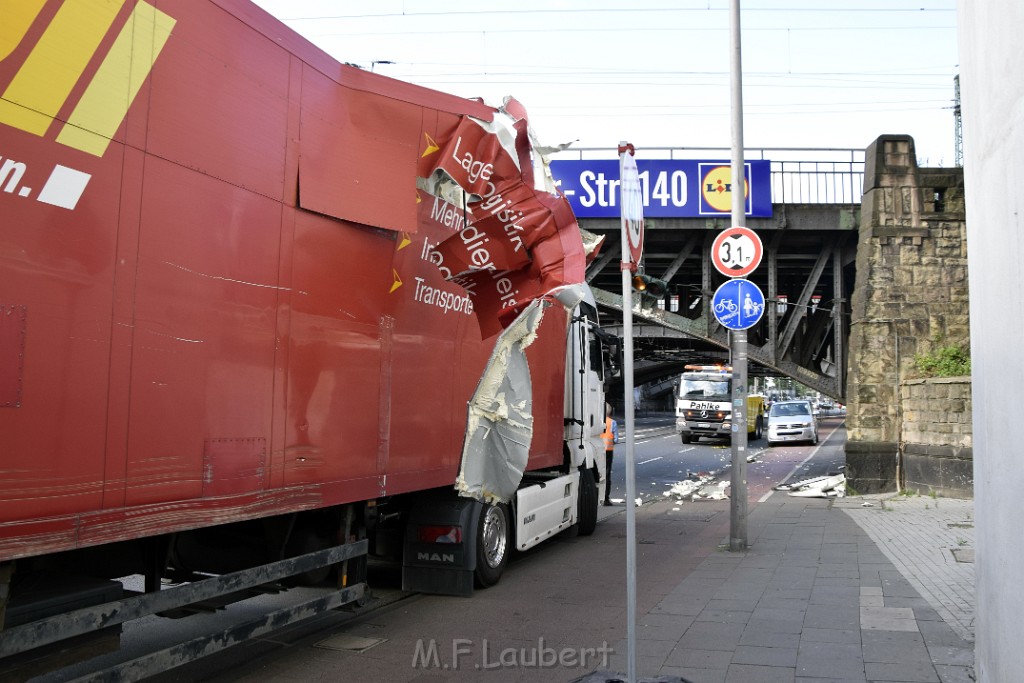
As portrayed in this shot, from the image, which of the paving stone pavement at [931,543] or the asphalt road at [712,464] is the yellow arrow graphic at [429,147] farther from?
the asphalt road at [712,464]

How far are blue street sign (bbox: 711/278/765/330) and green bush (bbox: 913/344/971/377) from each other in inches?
252

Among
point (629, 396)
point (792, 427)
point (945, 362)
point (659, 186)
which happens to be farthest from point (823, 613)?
point (792, 427)

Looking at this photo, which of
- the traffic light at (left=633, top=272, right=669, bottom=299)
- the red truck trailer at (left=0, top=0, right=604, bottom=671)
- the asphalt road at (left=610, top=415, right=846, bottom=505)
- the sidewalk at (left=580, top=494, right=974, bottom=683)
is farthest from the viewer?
the asphalt road at (left=610, top=415, right=846, bottom=505)

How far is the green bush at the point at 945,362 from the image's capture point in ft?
48.7

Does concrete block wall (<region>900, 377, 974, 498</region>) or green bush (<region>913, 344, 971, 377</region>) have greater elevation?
green bush (<region>913, 344, 971, 377</region>)

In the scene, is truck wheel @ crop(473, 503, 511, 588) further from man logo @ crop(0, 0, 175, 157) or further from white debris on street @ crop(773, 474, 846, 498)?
white debris on street @ crop(773, 474, 846, 498)

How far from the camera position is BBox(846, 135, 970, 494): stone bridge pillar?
1544cm

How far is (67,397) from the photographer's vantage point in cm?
356

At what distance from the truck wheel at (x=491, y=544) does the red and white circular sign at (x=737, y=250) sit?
14.4ft

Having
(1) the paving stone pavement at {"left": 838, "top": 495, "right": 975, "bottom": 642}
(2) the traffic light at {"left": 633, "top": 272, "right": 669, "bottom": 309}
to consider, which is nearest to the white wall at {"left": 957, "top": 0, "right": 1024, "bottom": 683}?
(1) the paving stone pavement at {"left": 838, "top": 495, "right": 975, "bottom": 642}

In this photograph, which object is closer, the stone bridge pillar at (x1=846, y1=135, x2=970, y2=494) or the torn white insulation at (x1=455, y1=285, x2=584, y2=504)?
the torn white insulation at (x1=455, y1=285, x2=584, y2=504)

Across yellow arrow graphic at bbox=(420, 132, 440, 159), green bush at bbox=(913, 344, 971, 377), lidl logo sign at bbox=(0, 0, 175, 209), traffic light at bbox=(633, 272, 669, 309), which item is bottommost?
green bush at bbox=(913, 344, 971, 377)

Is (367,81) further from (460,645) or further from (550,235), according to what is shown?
(460,645)

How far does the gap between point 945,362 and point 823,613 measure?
9696 millimetres
